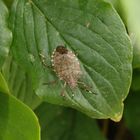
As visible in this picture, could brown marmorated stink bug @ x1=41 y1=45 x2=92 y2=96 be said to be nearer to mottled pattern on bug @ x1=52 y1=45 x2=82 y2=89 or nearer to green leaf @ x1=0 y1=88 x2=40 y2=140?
mottled pattern on bug @ x1=52 y1=45 x2=82 y2=89

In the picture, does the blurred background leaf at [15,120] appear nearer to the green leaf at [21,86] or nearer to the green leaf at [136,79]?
the green leaf at [21,86]

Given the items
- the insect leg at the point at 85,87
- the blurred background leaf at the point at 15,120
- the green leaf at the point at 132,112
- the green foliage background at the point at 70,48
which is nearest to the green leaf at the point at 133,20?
the green foliage background at the point at 70,48

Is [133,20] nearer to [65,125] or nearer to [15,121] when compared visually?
[15,121]

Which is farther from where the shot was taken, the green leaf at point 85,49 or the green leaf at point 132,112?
the green leaf at point 132,112

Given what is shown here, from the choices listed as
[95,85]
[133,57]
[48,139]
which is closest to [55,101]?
[95,85]

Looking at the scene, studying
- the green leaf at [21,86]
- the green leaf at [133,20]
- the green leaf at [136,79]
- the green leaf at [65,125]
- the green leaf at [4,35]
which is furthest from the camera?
the green leaf at [65,125]
